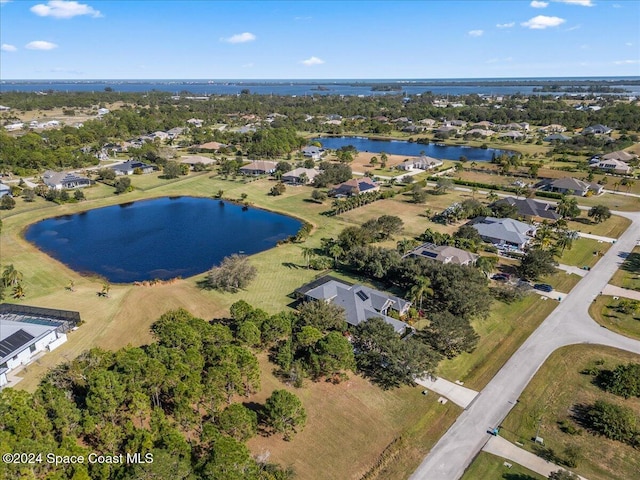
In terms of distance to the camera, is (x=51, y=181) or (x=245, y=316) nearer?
(x=245, y=316)

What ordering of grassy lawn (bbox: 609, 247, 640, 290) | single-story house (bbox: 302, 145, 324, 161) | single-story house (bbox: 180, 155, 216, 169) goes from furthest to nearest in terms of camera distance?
single-story house (bbox: 302, 145, 324, 161), single-story house (bbox: 180, 155, 216, 169), grassy lawn (bbox: 609, 247, 640, 290)

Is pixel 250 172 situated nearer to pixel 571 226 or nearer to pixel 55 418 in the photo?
pixel 571 226

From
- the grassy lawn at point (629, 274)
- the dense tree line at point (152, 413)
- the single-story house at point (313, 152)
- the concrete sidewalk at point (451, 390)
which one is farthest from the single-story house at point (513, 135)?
the dense tree line at point (152, 413)

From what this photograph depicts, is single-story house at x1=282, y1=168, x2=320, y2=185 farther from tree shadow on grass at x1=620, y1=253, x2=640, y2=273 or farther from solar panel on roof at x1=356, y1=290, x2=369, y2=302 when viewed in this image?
tree shadow on grass at x1=620, y1=253, x2=640, y2=273

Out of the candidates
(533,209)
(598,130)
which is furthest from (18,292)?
(598,130)

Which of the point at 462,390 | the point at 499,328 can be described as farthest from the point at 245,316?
the point at 499,328

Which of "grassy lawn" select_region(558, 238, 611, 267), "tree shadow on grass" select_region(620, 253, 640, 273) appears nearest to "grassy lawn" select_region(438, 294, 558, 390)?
"grassy lawn" select_region(558, 238, 611, 267)
